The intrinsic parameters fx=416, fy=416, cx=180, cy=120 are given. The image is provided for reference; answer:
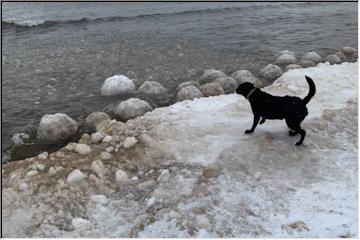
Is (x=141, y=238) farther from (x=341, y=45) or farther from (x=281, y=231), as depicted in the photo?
(x=341, y=45)

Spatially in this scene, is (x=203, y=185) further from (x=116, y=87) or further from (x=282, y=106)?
(x=116, y=87)

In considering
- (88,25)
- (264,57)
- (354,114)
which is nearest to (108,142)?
(354,114)

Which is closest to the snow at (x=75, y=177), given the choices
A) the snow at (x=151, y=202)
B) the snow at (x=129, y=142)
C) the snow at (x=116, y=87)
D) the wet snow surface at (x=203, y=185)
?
the wet snow surface at (x=203, y=185)

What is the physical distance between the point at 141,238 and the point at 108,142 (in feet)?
8.09

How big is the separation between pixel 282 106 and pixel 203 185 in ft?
5.88

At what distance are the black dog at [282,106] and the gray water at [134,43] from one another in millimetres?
4063

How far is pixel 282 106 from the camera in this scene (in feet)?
20.4

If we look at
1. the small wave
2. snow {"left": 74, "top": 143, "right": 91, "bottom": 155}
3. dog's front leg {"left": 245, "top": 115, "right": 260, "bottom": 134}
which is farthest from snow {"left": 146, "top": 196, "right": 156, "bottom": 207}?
the small wave

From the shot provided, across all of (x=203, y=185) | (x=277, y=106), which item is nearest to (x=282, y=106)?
(x=277, y=106)

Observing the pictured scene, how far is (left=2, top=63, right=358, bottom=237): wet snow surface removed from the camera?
4.79 metres

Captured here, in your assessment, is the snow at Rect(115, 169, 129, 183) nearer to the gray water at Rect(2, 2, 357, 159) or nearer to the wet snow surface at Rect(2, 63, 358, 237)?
the wet snow surface at Rect(2, 63, 358, 237)

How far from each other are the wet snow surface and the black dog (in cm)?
37

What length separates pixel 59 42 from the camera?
622 inches

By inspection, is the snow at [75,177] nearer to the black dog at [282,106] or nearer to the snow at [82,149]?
the snow at [82,149]
